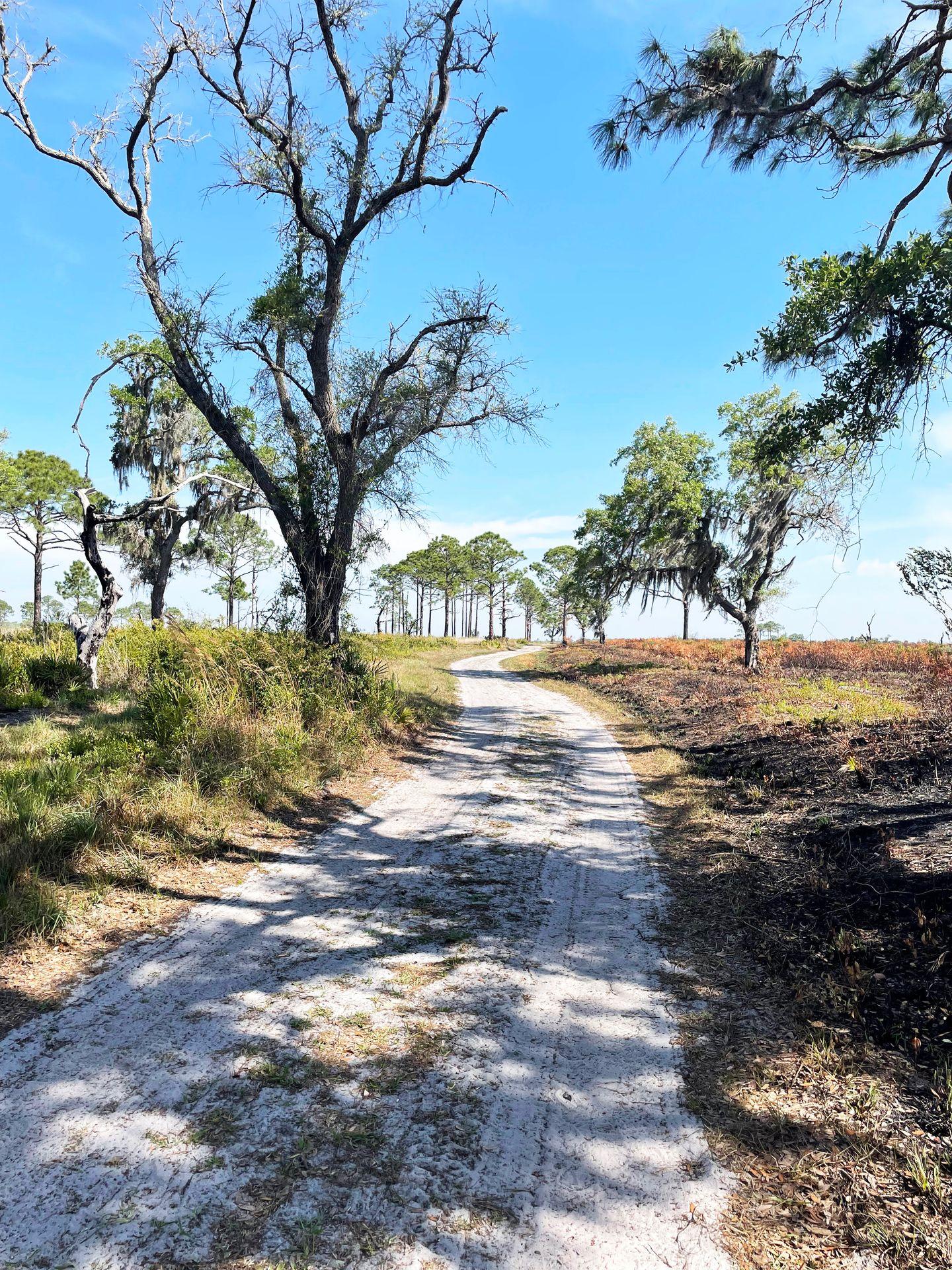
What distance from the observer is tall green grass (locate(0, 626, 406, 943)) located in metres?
4.45

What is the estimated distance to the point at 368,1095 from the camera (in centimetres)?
258

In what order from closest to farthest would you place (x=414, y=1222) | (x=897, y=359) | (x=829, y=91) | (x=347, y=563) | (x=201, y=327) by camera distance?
(x=414, y=1222), (x=897, y=359), (x=829, y=91), (x=201, y=327), (x=347, y=563)

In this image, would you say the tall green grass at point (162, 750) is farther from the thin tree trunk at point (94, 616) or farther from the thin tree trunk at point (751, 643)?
the thin tree trunk at point (751, 643)

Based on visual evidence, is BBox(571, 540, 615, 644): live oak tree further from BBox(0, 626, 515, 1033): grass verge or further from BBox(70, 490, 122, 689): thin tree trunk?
BBox(70, 490, 122, 689): thin tree trunk

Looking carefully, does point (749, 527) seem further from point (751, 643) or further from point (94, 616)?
point (94, 616)

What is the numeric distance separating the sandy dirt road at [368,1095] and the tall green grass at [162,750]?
92 centimetres

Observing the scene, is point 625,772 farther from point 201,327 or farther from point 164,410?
point 164,410

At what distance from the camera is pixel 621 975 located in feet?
11.8

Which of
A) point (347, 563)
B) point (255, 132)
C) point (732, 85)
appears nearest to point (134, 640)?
point (347, 563)

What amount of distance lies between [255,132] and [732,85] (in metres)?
7.65

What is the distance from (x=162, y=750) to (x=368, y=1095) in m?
4.53

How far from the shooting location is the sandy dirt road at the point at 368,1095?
2000 mm

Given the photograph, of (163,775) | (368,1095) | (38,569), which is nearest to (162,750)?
(163,775)

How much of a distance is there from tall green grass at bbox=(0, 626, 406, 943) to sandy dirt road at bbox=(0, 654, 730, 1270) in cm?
92
